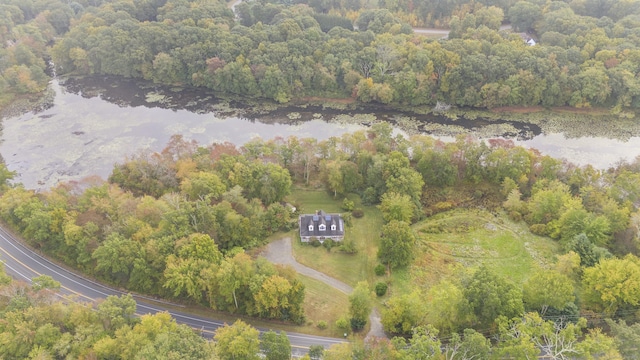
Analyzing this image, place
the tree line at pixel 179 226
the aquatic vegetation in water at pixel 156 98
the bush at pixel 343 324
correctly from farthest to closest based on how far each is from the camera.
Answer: the aquatic vegetation in water at pixel 156 98
the tree line at pixel 179 226
the bush at pixel 343 324

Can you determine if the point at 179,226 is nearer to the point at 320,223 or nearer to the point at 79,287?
the point at 79,287

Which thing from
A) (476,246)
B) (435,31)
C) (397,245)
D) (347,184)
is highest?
(435,31)

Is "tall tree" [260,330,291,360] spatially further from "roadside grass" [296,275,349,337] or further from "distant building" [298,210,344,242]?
"distant building" [298,210,344,242]

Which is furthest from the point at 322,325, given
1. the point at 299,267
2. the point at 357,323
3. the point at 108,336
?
the point at 108,336

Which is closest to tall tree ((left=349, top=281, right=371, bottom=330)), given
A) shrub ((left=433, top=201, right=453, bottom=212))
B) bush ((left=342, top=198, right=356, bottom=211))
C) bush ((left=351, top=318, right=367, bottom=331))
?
bush ((left=351, top=318, right=367, bottom=331))

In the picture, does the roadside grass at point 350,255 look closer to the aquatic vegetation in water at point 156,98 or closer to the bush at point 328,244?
the bush at point 328,244

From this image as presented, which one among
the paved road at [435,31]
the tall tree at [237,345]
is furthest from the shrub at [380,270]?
the paved road at [435,31]

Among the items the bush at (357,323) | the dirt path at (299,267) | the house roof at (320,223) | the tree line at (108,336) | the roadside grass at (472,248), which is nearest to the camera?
the tree line at (108,336)
